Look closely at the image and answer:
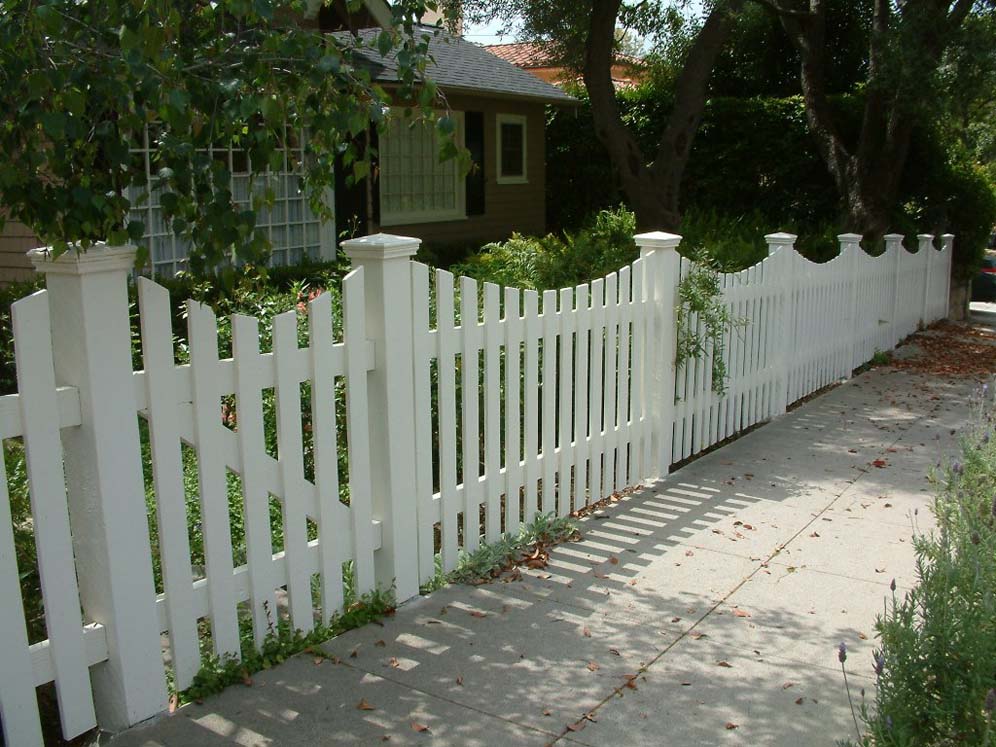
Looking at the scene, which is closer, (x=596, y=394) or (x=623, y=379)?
(x=596, y=394)

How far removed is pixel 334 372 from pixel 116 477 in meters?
1.06

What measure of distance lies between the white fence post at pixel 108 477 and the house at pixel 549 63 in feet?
39.6

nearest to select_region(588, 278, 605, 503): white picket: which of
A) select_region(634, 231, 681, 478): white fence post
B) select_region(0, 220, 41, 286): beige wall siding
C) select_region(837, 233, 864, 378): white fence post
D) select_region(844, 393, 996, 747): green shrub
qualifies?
select_region(634, 231, 681, 478): white fence post

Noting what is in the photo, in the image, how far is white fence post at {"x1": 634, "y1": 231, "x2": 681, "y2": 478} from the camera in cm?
638

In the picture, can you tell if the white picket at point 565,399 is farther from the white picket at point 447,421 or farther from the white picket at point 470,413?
the white picket at point 447,421

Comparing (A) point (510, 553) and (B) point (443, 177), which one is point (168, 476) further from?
(B) point (443, 177)

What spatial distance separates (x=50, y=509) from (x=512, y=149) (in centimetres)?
1562

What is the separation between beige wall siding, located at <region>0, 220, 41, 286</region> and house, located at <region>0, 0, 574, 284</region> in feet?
4.19

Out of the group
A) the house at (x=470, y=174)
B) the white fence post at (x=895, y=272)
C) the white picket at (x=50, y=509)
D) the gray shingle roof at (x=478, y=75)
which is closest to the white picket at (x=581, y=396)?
the white picket at (x=50, y=509)

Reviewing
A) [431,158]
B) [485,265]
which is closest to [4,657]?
[485,265]

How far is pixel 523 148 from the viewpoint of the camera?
18297 mm

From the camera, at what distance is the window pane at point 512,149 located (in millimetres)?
17859

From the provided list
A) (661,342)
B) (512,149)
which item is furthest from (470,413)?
(512,149)

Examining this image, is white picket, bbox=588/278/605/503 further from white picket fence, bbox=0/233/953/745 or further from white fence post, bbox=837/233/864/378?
white fence post, bbox=837/233/864/378
